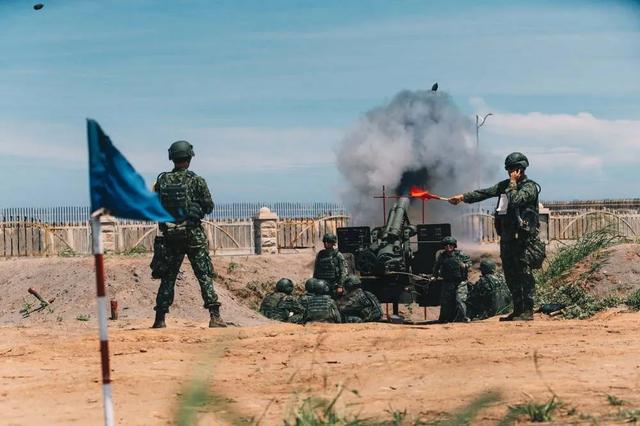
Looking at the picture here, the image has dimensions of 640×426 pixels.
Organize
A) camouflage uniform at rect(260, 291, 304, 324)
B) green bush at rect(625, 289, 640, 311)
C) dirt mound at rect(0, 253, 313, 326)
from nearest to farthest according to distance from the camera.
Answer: green bush at rect(625, 289, 640, 311), camouflage uniform at rect(260, 291, 304, 324), dirt mound at rect(0, 253, 313, 326)

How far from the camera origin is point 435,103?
37469 mm

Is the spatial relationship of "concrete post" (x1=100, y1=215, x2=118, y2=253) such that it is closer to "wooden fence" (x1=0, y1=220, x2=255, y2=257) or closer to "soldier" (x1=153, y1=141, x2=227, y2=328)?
"wooden fence" (x1=0, y1=220, x2=255, y2=257)

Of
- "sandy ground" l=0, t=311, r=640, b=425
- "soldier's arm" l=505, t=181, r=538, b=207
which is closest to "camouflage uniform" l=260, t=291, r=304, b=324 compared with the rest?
"sandy ground" l=0, t=311, r=640, b=425

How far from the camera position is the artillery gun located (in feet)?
68.8

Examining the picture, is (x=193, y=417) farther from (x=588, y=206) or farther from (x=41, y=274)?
(x=588, y=206)

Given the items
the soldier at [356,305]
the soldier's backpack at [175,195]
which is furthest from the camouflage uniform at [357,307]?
the soldier's backpack at [175,195]

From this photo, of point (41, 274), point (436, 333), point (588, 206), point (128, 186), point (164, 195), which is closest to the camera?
point (128, 186)

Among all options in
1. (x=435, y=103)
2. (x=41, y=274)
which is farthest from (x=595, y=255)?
(x=435, y=103)

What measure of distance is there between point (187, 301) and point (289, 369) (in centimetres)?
994

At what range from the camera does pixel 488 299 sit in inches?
697

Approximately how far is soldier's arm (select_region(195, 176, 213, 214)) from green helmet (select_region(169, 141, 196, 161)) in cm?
29

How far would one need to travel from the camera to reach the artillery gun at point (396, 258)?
68.8 ft

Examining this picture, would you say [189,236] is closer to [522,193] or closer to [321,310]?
[321,310]

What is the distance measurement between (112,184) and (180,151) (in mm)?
6489
